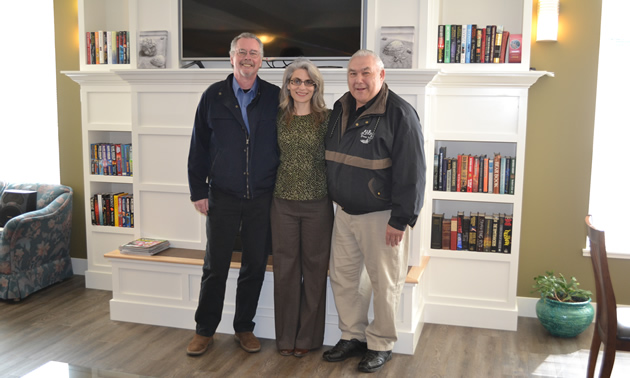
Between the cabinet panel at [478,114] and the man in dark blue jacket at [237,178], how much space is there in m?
1.16

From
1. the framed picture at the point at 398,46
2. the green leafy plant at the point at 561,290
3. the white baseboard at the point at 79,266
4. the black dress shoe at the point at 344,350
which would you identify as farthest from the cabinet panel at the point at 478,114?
the white baseboard at the point at 79,266

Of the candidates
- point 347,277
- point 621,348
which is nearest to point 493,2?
point 347,277

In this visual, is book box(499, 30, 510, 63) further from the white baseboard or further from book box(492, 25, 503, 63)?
the white baseboard

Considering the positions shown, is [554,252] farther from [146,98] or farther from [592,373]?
[146,98]

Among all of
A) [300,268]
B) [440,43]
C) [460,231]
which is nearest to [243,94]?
[300,268]

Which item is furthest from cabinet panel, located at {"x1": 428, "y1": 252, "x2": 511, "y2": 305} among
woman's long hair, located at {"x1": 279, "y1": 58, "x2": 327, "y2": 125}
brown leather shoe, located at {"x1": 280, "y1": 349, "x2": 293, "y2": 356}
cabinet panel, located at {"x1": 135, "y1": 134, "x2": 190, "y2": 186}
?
cabinet panel, located at {"x1": 135, "y1": 134, "x2": 190, "y2": 186}

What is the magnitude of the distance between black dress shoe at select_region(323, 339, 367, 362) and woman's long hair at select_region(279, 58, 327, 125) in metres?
1.19

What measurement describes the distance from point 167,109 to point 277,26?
872 millimetres

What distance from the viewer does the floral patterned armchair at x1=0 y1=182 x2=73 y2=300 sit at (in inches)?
155

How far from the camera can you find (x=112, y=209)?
428cm

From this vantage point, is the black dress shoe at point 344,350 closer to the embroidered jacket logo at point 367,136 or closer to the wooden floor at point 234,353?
the wooden floor at point 234,353

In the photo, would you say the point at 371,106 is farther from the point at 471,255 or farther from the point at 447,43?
the point at 471,255

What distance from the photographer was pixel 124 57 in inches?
163

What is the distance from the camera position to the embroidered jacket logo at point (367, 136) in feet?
9.17
